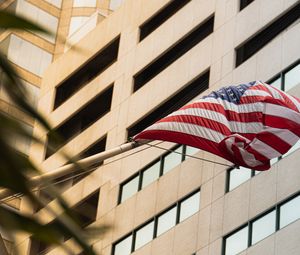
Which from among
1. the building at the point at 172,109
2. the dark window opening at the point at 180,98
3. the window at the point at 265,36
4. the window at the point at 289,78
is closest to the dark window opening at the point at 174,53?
the building at the point at 172,109

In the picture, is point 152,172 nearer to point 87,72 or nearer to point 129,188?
point 129,188

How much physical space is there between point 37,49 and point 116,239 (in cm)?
2284

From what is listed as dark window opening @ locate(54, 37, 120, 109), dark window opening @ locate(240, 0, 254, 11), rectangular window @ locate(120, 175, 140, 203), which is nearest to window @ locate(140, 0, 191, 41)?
dark window opening @ locate(54, 37, 120, 109)

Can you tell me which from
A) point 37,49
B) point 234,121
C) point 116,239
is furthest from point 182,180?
point 37,49

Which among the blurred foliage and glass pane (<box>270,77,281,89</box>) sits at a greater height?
glass pane (<box>270,77,281,89</box>)

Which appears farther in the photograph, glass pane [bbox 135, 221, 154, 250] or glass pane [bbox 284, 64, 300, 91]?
glass pane [bbox 135, 221, 154, 250]

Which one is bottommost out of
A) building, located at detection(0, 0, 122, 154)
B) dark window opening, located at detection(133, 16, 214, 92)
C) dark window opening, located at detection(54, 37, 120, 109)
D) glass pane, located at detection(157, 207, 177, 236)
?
glass pane, located at detection(157, 207, 177, 236)

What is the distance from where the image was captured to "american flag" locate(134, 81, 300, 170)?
27.2 metres

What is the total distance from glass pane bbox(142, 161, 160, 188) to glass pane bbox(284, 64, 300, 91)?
7211 millimetres

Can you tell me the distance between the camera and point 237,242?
35719mm

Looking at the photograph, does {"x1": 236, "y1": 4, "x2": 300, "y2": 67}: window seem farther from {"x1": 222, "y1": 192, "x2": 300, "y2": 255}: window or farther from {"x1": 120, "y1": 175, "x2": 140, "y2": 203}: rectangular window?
{"x1": 222, "y1": 192, "x2": 300, "y2": 255}: window

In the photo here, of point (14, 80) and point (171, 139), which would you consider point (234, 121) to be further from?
point (14, 80)

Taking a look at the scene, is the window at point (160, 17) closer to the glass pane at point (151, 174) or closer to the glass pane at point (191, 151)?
the glass pane at point (151, 174)

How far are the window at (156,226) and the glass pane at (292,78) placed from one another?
5060 mm
